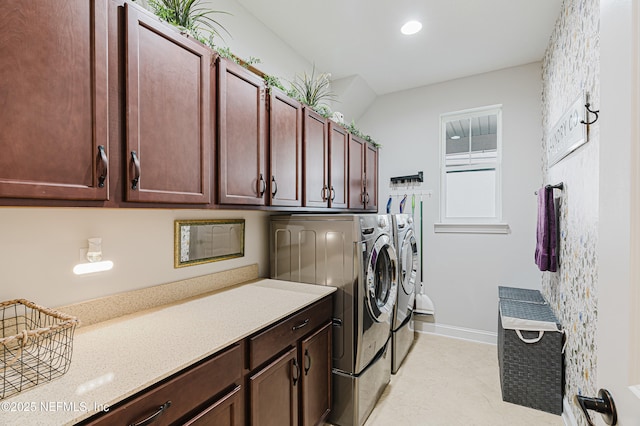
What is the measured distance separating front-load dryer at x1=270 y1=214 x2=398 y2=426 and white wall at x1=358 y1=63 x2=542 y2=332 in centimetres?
156

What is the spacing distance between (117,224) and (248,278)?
99 cm

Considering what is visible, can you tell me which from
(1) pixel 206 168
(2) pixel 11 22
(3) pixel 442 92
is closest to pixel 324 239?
(1) pixel 206 168

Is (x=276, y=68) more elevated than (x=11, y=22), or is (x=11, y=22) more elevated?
(x=276, y=68)

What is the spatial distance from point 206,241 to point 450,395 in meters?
2.21

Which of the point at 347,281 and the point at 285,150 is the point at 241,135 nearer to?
the point at 285,150

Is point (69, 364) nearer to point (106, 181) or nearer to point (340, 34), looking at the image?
point (106, 181)

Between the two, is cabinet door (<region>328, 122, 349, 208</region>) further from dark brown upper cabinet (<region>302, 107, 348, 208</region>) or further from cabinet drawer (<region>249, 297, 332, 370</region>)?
cabinet drawer (<region>249, 297, 332, 370</region>)

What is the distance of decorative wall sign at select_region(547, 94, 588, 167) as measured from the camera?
178 cm

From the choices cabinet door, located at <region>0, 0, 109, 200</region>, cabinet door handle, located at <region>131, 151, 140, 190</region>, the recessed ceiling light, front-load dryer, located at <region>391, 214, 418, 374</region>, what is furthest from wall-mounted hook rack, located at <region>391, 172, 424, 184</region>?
cabinet door, located at <region>0, 0, 109, 200</region>

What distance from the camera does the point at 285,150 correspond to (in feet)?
6.69

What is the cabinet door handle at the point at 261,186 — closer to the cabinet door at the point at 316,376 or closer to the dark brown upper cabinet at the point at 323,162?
the dark brown upper cabinet at the point at 323,162

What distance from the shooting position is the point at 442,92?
11.6ft

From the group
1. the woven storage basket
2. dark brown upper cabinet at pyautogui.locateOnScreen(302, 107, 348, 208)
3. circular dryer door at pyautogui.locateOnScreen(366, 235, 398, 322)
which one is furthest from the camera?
dark brown upper cabinet at pyautogui.locateOnScreen(302, 107, 348, 208)

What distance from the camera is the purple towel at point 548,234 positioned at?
7.62ft
